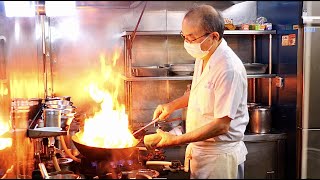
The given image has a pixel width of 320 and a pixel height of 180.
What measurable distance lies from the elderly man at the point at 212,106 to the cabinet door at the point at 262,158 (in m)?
1.52

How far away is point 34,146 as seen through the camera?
3275 millimetres

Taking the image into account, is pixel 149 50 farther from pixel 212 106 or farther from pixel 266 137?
pixel 212 106

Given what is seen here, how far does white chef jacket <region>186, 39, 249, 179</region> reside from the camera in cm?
266

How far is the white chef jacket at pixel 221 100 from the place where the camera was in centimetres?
266

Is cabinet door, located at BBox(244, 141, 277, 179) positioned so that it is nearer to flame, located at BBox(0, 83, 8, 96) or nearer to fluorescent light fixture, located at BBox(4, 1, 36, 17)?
flame, located at BBox(0, 83, 8, 96)

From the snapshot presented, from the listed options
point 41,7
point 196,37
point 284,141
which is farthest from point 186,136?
point 284,141

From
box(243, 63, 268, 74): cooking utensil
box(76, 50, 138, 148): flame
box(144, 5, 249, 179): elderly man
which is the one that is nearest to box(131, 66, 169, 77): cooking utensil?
box(76, 50, 138, 148): flame

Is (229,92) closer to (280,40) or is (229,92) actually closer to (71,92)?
(280,40)

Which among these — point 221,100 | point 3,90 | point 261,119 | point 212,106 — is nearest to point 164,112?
point 212,106

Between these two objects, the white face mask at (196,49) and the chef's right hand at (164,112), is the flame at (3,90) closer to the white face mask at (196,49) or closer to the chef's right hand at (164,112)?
the chef's right hand at (164,112)

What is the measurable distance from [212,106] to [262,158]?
1.92m

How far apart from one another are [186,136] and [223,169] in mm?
389

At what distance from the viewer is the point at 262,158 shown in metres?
4.45

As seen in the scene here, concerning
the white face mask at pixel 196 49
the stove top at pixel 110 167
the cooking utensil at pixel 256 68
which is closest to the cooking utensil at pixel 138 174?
the stove top at pixel 110 167
